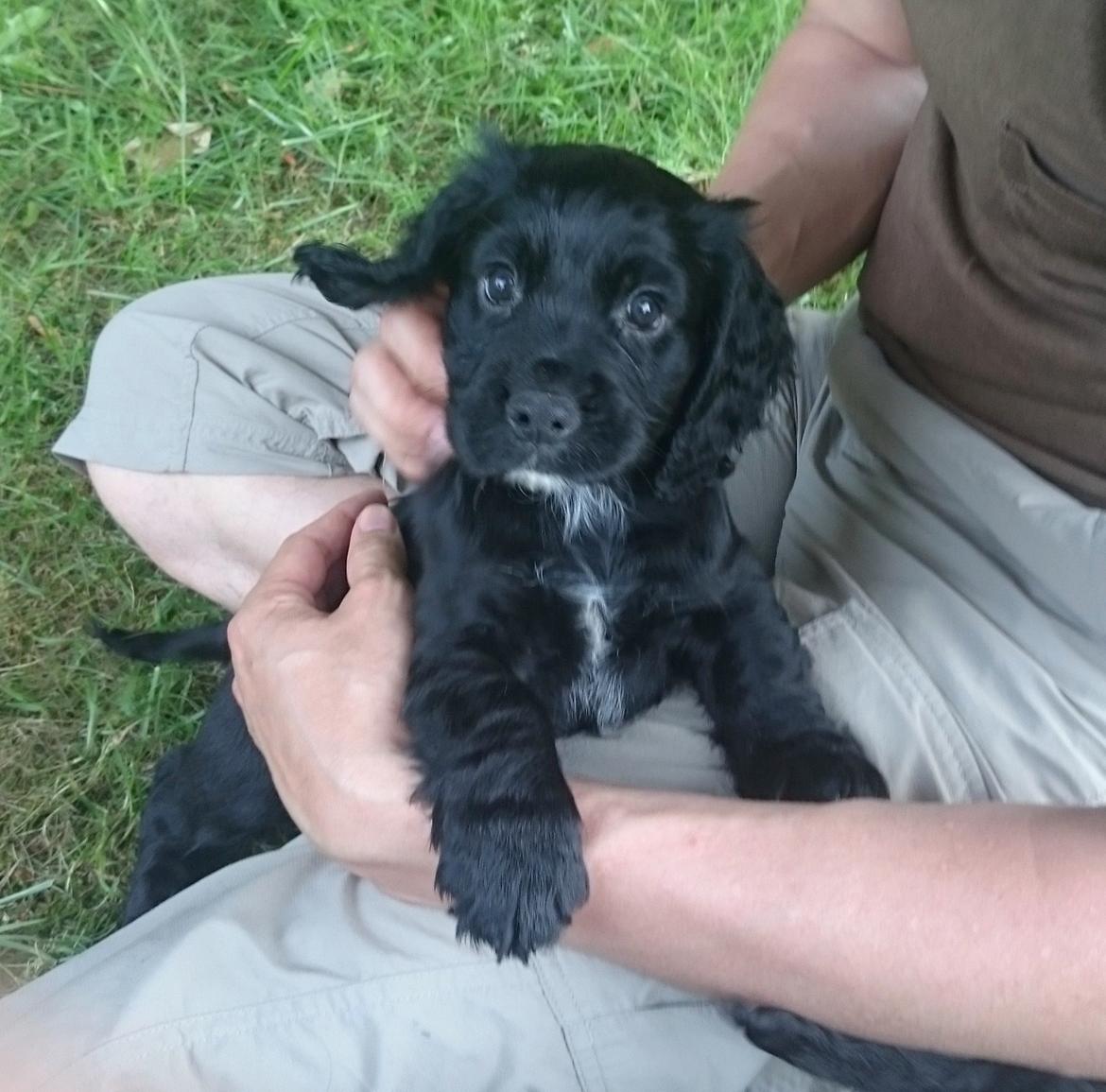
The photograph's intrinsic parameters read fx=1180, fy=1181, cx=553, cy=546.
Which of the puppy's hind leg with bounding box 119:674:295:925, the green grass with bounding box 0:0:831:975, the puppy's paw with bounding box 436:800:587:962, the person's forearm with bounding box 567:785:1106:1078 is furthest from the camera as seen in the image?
the green grass with bounding box 0:0:831:975

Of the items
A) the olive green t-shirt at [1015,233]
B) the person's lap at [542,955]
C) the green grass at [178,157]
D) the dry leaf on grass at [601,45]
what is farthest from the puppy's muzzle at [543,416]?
the dry leaf on grass at [601,45]

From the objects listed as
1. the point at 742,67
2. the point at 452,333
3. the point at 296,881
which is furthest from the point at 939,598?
the point at 742,67

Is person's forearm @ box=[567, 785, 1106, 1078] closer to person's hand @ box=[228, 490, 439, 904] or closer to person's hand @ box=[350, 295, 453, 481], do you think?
person's hand @ box=[228, 490, 439, 904]

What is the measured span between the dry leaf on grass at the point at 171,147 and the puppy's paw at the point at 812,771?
200cm

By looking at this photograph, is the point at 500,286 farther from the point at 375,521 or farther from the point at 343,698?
the point at 343,698

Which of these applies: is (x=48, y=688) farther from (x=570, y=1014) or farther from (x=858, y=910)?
(x=858, y=910)

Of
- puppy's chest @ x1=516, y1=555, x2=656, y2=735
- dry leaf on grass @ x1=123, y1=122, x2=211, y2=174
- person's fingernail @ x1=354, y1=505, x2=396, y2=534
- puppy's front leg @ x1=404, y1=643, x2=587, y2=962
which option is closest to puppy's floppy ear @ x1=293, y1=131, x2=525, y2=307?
person's fingernail @ x1=354, y1=505, x2=396, y2=534

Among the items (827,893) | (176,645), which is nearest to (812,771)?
(827,893)

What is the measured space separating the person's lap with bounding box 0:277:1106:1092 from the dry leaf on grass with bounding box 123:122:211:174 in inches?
67.8

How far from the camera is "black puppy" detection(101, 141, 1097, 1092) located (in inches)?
50.6

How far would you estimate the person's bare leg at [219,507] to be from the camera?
5.88 ft

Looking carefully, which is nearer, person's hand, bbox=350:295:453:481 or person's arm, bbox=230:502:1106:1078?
person's arm, bbox=230:502:1106:1078

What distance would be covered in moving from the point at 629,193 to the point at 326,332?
682 millimetres

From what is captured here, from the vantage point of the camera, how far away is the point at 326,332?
1861mm
